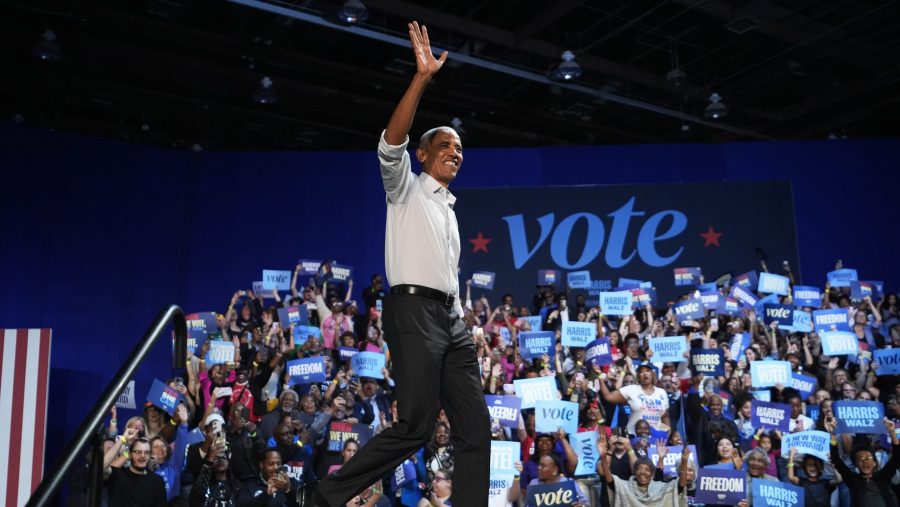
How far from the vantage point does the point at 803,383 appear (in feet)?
25.3

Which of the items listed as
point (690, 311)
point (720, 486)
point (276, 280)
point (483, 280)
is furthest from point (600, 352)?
point (276, 280)

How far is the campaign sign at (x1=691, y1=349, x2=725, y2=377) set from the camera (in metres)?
7.58

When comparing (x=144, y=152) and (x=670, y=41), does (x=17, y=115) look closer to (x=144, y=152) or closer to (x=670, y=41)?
(x=144, y=152)

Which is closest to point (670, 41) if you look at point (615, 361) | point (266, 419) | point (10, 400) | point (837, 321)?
point (837, 321)

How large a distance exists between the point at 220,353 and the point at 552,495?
139 inches

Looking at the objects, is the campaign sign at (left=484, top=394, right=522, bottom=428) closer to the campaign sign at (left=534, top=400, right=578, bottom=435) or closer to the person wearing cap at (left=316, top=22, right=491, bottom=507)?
the campaign sign at (left=534, top=400, right=578, bottom=435)

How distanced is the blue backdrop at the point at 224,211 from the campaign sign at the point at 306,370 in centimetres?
388

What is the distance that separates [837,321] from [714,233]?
328 cm

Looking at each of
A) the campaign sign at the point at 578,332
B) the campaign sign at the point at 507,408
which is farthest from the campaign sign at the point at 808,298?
the campaign sign at the point at 507,408

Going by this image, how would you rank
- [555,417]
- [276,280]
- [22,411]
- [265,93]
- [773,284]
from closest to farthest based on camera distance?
1. [555,417]
2. [22,411]
3. [773,284]
4. [276,280]
5. [265,93]

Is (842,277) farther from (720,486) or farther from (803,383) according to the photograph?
(720,486)

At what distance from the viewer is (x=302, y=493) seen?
2.57 meters

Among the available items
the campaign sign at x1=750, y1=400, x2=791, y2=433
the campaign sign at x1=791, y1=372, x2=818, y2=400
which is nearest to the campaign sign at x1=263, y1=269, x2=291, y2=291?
the campaign sign at x1=750, y1=400, x2=791, y2=433

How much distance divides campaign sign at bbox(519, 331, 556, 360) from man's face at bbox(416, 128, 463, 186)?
17.6 feet
